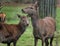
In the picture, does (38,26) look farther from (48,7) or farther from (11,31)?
(48,7)

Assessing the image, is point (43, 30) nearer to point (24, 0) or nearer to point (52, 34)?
point (52, 34)

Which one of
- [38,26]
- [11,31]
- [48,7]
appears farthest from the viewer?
[48,7]

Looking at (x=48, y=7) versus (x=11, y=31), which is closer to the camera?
(x=11, y=31)

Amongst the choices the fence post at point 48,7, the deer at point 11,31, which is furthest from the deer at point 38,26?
the fence post at point 48,7

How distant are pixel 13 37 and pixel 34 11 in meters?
1.33

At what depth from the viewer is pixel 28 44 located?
51.9ft

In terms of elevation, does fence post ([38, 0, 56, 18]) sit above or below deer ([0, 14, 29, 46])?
below

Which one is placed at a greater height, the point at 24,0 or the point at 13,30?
the point at 13,30

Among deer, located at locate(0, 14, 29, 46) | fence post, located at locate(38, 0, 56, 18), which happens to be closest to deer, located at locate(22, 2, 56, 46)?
deer, located at locate(0, 14, 29, 46)

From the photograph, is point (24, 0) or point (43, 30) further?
point (24, 0)

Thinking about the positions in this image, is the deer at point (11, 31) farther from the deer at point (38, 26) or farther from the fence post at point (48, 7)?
the fence post at point (48, 7)

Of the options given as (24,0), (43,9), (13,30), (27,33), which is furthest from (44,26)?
(24,0)

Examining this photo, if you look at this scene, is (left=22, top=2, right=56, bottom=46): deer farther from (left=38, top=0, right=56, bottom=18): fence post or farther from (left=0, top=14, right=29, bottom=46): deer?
(left=38, top=0, right=56, bottom=18): fence post

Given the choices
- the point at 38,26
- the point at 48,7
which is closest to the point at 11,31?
the point at 38,26
